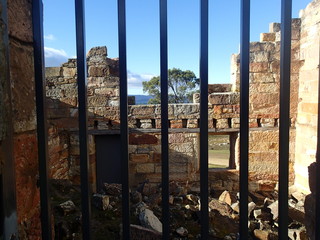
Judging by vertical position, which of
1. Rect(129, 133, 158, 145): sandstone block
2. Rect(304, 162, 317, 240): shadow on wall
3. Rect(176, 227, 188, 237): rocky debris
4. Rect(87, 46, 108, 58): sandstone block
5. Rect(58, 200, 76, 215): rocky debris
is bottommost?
Rect(176, 227, 188, 237): rocky debris

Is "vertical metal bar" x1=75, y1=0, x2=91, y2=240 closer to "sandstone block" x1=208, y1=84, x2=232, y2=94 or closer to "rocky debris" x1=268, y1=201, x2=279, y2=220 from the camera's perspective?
"rocky debris" x1=268, y1=201, x2=279, y2=220

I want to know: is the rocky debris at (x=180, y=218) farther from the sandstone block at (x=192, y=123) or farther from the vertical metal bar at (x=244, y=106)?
the sandstone block at (x=192, y=123)

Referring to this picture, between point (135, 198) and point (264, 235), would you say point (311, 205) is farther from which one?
point (135, 198)

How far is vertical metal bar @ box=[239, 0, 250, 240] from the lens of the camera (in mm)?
969

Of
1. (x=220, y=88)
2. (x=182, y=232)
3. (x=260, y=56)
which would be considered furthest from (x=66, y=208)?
(x=260, y=56)

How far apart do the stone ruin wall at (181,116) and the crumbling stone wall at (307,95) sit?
16 centimetres

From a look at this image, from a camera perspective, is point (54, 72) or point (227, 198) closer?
point (227, 198)

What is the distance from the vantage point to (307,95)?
18.5 feet

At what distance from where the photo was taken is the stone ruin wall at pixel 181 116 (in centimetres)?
601

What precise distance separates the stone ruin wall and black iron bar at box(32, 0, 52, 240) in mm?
5030

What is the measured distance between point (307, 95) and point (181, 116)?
275cm

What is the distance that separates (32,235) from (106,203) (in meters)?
2.56

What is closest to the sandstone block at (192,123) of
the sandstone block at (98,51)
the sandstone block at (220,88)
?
the sandstone block at (220,88)

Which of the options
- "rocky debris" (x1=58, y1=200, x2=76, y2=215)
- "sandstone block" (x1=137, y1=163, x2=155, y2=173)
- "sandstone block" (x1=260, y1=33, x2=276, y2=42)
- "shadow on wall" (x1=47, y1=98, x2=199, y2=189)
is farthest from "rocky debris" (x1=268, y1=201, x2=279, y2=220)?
"sandstone block" (x1=260, y1=33, x2=276, y2=42)
